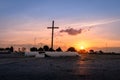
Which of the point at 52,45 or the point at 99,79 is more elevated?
the point at 52,45

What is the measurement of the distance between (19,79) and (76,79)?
12.0ft

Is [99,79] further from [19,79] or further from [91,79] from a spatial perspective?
[19,79]

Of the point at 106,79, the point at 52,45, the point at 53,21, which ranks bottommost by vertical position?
the point at 106,79

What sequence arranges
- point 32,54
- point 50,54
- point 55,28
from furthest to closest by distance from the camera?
point 55,28 < point 32,54 < point 50,54

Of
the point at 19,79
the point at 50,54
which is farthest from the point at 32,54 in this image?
the point at 19,79

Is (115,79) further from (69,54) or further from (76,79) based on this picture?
(69,54)

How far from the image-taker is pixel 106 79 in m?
22.0

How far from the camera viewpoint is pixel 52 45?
359ft

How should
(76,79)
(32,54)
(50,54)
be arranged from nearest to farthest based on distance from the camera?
(76,79)
(50,54)
(32,54)

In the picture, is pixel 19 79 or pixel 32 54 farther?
pixel 32 54

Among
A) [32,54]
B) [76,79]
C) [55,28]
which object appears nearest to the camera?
[76,79]

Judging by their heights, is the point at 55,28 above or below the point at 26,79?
above

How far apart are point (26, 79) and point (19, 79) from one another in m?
0.45

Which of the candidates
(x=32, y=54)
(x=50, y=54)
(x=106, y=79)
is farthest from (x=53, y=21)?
(x=106, y=79)
